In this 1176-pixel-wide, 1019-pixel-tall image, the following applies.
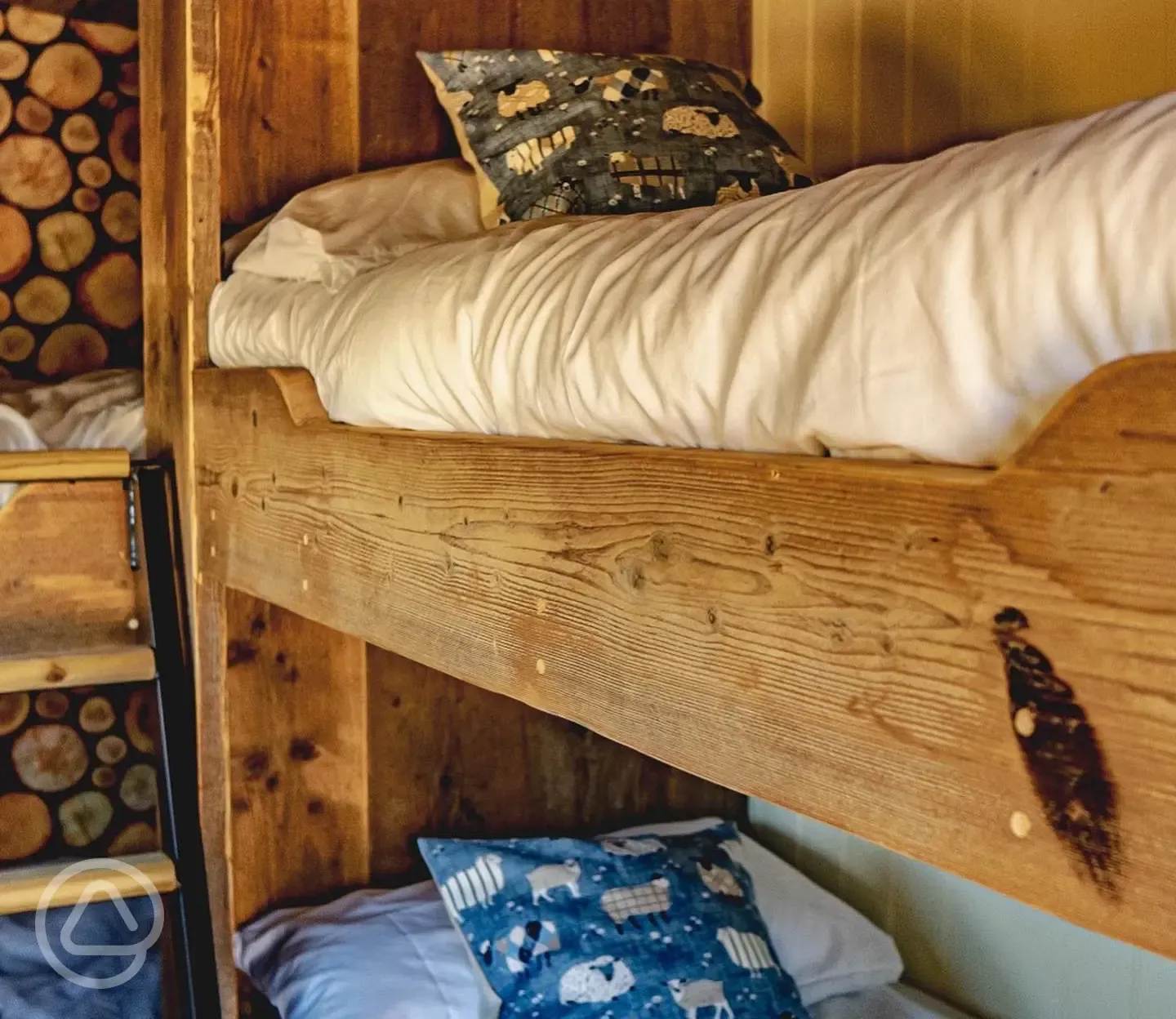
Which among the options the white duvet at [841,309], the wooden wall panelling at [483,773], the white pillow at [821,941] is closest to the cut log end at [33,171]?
the wooden wall panelling at [483,773]

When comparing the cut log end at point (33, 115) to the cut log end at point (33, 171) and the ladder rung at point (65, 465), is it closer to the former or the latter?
the cut log end at point (33, 171)

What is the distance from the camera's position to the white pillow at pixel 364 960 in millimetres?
1394

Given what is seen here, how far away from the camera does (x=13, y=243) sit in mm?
1998

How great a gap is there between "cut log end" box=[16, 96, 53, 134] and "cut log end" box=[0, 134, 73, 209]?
0.01 metres

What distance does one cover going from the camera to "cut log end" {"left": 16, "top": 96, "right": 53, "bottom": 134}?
1983mm

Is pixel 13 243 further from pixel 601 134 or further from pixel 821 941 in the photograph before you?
pixel 821 941

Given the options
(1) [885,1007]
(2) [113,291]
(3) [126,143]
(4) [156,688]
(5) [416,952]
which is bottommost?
(1) [885,1007]

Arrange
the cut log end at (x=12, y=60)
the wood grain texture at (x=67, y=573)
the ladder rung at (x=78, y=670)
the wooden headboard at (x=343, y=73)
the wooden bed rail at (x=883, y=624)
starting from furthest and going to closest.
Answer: the cut log end at (x=12, y=60), the wooden headboard at (x=343, y=73), the wood grain texture at (x=67, y=573), the ladder rung at (x=78, y=670), the wooden bed rail at (x=883, y=624)

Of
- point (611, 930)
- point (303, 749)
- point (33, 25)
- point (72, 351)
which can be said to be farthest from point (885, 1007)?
point (33, 25)

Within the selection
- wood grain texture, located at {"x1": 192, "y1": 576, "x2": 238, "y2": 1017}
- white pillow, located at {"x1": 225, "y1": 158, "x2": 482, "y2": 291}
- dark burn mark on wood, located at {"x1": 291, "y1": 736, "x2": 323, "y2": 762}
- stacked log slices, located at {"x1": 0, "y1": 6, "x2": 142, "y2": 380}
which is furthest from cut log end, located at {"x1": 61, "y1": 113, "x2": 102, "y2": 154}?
dark burn mark on wood, located at {"x1": 291, "y1": 736, "x2": 323, "y2": 762}

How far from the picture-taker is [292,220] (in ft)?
4.55

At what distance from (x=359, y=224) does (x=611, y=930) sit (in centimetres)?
89

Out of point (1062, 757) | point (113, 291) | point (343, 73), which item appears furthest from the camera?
point (113, 291)

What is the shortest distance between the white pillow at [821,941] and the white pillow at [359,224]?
1.00 m
